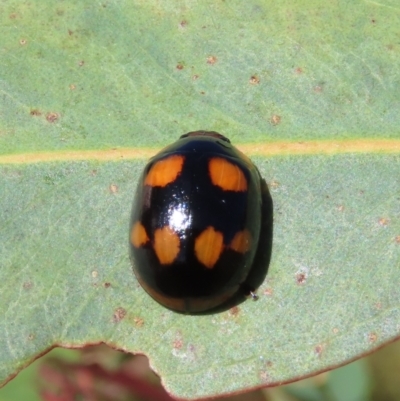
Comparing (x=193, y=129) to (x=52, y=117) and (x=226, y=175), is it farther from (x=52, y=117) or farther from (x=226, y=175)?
(x=52, y=117)

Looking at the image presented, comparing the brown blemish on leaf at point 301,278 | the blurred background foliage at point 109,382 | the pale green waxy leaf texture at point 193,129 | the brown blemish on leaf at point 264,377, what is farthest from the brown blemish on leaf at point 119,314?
the blurred background foliage at point 109,382

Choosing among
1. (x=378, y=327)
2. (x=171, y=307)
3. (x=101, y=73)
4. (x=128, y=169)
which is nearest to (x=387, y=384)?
(x=378, y=327)

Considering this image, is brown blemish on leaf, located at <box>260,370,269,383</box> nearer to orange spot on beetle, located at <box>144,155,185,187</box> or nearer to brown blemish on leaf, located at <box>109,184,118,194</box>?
orange spot on beetle, located at <box>144,155,185,187</box>

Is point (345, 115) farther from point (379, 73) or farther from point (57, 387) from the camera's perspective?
point (57, 387)

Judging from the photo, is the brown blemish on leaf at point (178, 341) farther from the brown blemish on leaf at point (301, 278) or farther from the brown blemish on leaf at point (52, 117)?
the brown blemish on leaf at point (52, 117)

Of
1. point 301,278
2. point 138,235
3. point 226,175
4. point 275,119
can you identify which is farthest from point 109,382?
point 275,119

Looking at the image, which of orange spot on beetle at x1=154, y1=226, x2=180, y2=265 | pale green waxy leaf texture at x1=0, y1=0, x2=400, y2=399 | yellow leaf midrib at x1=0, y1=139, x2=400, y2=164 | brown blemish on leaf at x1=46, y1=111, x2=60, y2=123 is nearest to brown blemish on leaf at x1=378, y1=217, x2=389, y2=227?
pale green waxy leaf texture at x1=0, y1=0, x2=400, y2=399
